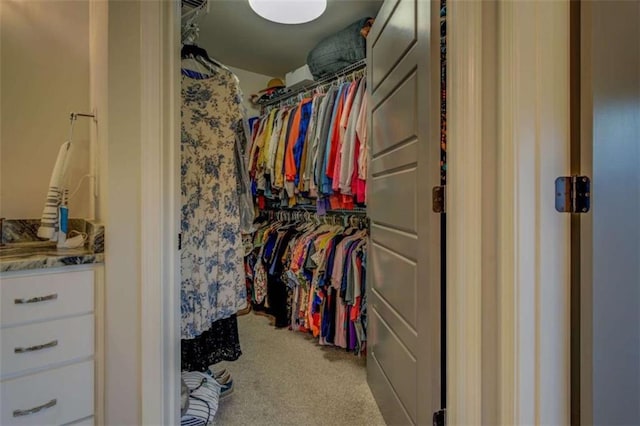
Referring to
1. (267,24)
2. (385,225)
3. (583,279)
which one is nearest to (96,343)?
(385,225)

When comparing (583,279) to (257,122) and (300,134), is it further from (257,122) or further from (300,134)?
(257,122)

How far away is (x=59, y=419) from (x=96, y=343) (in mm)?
221

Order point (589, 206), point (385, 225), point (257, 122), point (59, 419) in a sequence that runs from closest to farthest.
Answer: point (589, 206)
point (59, 419)
point (385, 225)
point (257, 122)

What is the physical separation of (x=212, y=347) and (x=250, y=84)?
2761 millimetres

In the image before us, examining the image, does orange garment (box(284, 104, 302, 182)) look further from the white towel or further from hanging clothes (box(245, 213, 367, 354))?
the white towel

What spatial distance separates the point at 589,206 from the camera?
787 mm

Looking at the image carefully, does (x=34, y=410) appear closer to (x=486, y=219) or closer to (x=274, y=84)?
(x=486, y=219)

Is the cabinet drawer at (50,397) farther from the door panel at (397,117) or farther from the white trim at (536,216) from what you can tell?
the door panel at (397,117)

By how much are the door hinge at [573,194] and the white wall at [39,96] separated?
5.82ft

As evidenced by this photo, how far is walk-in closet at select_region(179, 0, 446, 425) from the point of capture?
3.70 feet

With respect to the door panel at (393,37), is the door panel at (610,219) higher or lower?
lower

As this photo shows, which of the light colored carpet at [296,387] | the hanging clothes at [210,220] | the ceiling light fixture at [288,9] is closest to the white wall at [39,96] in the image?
the hanging clothes at [210,220]

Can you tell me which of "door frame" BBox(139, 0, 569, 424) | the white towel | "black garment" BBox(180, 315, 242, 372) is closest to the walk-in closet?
"black garment" BBox(180, 315, 242, 372)

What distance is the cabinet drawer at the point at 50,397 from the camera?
876 mm
